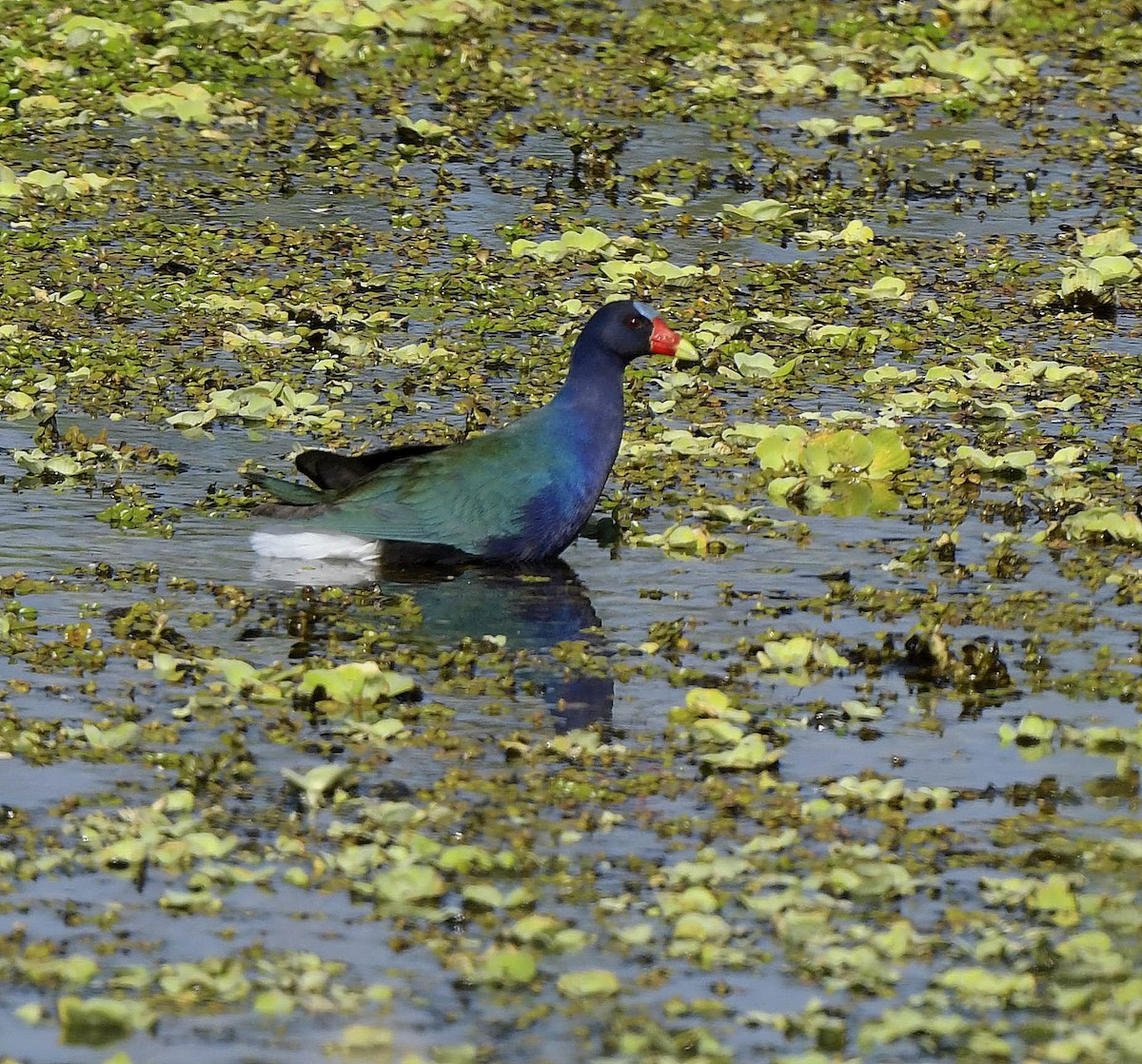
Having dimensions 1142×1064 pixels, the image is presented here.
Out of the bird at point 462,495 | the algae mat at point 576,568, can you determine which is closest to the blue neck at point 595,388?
the bird at point 462,495

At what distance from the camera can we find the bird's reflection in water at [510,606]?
26.7 feet

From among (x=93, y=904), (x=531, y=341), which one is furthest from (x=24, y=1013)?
(x=531, y=341)

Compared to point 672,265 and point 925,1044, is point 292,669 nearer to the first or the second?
point 925,1044

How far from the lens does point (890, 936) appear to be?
A: 241 inches

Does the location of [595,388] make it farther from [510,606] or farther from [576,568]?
[510,606]

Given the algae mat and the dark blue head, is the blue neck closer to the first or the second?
the dark blue head

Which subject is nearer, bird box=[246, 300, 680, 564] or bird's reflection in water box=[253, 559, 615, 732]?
bird's reflection in water box=[253, 559, 615, 732]

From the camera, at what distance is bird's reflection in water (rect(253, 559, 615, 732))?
8125 millimetres

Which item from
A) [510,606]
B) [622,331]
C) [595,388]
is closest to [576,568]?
[510,606]

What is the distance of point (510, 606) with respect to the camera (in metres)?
9.04

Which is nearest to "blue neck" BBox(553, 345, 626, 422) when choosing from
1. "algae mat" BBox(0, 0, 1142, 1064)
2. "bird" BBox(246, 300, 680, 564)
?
"bird" BBox(246, 300, 680, 564)

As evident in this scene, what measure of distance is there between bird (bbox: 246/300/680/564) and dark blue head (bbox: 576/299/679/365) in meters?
0.24

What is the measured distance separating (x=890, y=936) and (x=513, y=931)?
942 mm

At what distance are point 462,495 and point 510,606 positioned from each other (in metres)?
0.55
